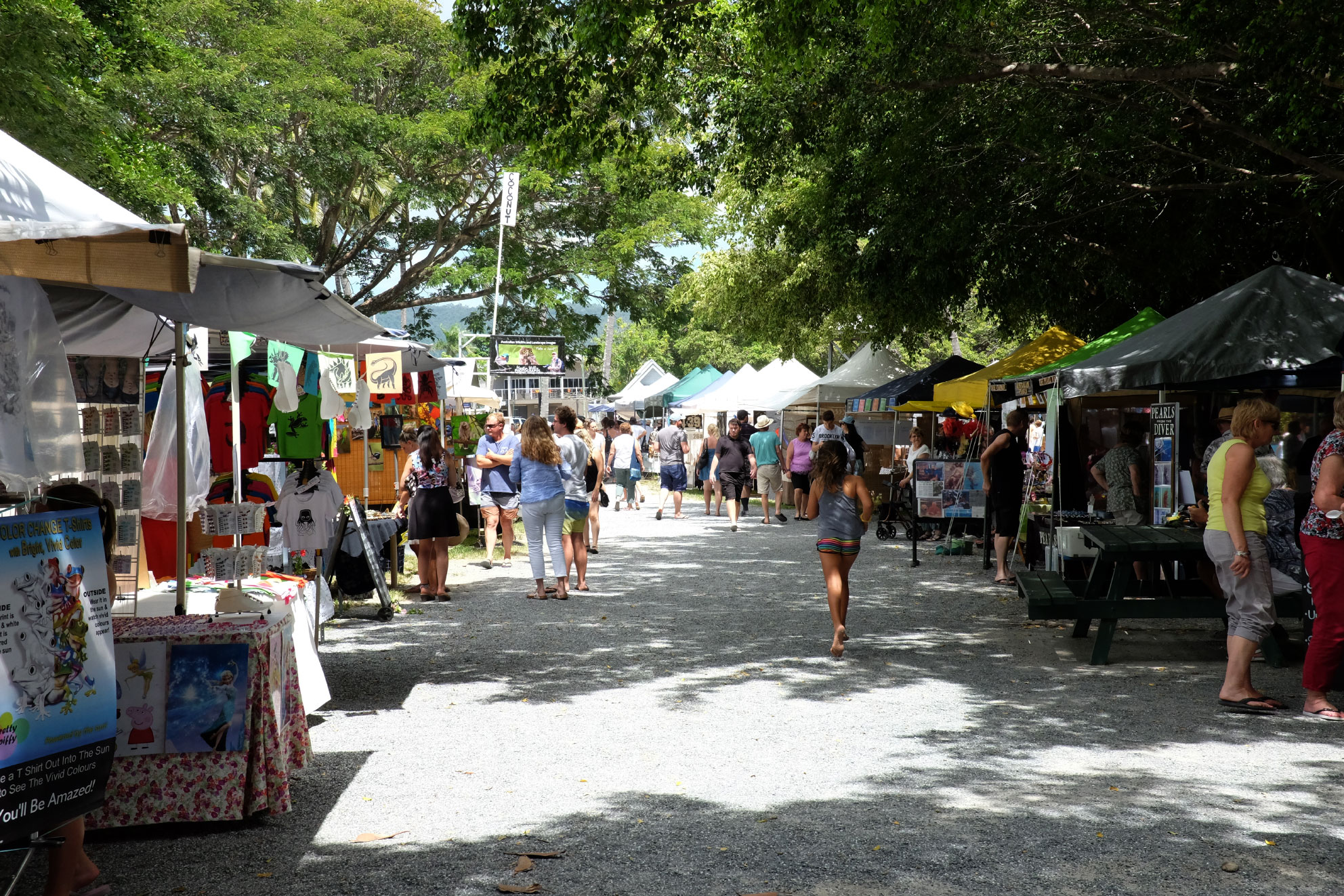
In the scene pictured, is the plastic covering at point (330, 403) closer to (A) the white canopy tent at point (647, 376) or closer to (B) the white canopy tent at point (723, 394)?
(B) the white canopy tent at point (723, 394)

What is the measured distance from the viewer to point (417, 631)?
31.0 feet

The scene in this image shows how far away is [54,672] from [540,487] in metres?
6.98

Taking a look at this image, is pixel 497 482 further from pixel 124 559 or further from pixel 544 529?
pixel 124 559

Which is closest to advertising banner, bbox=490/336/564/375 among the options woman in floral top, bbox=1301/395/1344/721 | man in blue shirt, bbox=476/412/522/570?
man in blue shirt, bbox=476/412/522/570

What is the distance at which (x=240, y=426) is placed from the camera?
9.19m

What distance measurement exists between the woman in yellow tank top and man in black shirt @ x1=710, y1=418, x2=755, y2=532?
12.1m

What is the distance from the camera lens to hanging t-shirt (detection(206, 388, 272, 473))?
911 centimetres

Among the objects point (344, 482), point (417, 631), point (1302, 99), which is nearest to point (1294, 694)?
point (1302, 99)

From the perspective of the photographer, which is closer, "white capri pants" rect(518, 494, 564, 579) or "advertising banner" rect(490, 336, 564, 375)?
"white capri pants" rect(518, 494, 564, 579)

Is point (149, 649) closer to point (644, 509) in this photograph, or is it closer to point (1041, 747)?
point (1041, 747)

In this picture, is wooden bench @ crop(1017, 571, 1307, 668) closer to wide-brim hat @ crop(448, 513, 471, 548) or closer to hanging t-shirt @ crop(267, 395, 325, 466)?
wide-brim hat @ crop(448, 513, 471, 548)

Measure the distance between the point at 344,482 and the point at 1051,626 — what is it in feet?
29.4

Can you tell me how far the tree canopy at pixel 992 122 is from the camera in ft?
32.8

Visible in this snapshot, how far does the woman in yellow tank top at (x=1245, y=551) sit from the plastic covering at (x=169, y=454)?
20.1 feet
